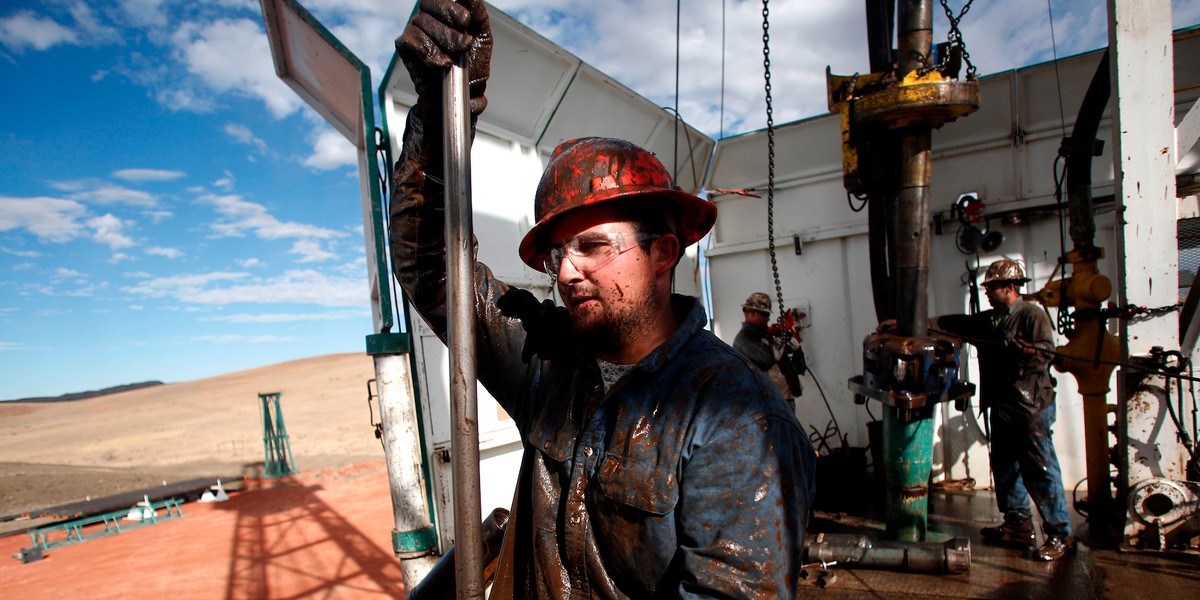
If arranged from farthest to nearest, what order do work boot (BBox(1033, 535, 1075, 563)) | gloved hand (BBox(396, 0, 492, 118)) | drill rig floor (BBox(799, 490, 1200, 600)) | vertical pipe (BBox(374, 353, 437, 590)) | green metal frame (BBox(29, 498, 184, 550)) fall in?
green metal frame (BBox(29, 498, 184, 550)) < work boot (BBox(1033, 535, 1075, 563)) < vertical pipe (BBox(374, 353, 437, 590)) < drill rig floor (BBox(799, 490, 1200, 600)) < gloved hand (BBox(396, 0, 492, 118))

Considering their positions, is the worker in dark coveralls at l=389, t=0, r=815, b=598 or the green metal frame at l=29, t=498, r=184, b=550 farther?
the green metal frame at l=29, t=498, r=184, b=550

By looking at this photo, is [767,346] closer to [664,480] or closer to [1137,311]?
[1137,311]

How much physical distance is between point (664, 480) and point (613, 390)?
0.92 ft

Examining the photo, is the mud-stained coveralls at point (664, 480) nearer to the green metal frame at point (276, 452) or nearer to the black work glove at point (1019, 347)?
the black work glove at point (1019, 347)

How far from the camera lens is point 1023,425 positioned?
4.30 m

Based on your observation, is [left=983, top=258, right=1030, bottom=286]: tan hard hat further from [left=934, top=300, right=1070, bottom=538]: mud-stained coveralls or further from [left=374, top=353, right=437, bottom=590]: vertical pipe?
[left=374, top=353, right=437, bottom=590]: vertical pipe

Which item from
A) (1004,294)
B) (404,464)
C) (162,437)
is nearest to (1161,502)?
(1004,294)

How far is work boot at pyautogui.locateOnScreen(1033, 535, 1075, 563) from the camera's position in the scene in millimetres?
4035

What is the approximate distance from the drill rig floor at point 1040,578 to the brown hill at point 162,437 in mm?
14664

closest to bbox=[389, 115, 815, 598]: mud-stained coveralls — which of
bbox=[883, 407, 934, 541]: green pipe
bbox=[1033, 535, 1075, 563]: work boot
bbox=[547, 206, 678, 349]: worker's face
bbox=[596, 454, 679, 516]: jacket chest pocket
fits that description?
bbox=[596, 454, 679, 516]: jacket chest pocket

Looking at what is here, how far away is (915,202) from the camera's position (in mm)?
4246

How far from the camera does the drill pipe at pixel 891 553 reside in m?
3.92

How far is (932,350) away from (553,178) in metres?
3.31

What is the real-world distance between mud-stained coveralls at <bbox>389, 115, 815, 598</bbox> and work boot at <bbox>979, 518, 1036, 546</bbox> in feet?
12.6
